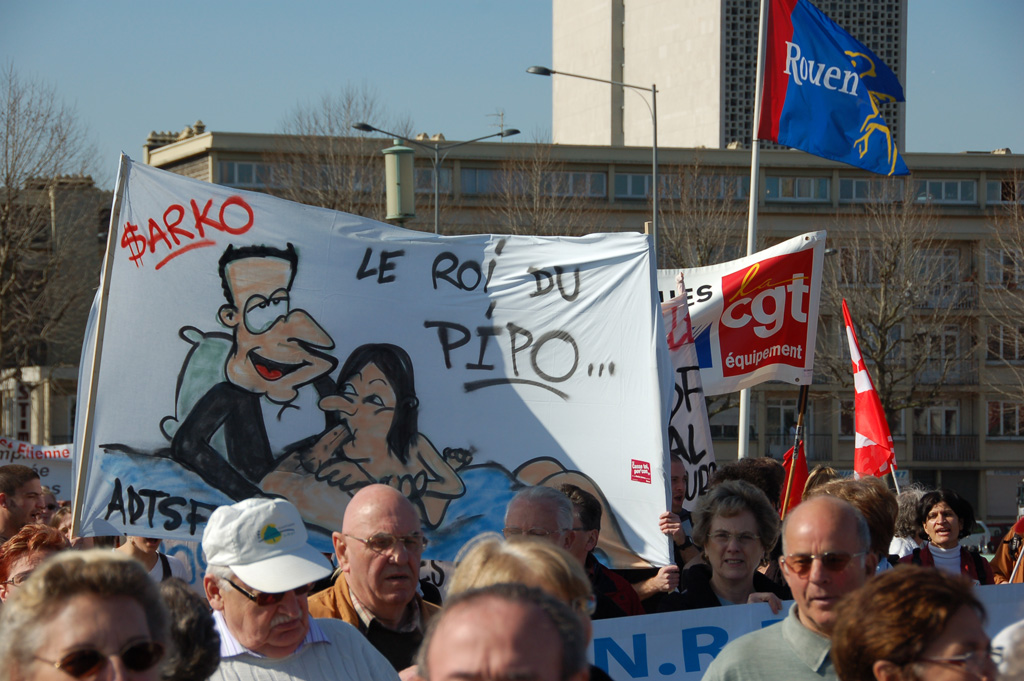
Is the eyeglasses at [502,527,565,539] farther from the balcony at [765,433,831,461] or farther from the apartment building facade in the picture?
the balcony at [765,433,831,461]

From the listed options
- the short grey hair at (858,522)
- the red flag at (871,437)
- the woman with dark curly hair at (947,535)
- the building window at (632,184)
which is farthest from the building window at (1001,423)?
the short grey hair at (858,522)

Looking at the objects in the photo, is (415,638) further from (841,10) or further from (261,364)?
(841,10)

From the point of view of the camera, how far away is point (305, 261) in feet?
19.7

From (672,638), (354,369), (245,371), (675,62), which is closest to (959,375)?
(675,62)

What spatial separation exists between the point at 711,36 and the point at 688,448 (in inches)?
2155

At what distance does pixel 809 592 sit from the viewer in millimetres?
3639

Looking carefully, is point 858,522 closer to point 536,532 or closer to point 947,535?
point 536,532

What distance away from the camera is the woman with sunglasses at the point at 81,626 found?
2.53m

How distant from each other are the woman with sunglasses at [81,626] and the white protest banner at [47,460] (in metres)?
15.2

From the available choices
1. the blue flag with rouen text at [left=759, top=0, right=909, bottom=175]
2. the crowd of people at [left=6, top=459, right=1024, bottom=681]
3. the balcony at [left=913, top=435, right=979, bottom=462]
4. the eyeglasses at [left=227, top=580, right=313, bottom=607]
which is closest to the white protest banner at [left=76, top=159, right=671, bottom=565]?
the crowd of people at [left=6, top=459, right=1024, bottom=681]

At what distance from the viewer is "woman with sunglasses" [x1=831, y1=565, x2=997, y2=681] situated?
8.71 ft

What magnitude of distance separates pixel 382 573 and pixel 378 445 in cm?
175

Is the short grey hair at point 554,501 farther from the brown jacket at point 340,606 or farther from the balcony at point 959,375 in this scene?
the balcony at point 959,375

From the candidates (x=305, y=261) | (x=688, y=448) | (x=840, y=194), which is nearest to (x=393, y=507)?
(x=305, y=261)
